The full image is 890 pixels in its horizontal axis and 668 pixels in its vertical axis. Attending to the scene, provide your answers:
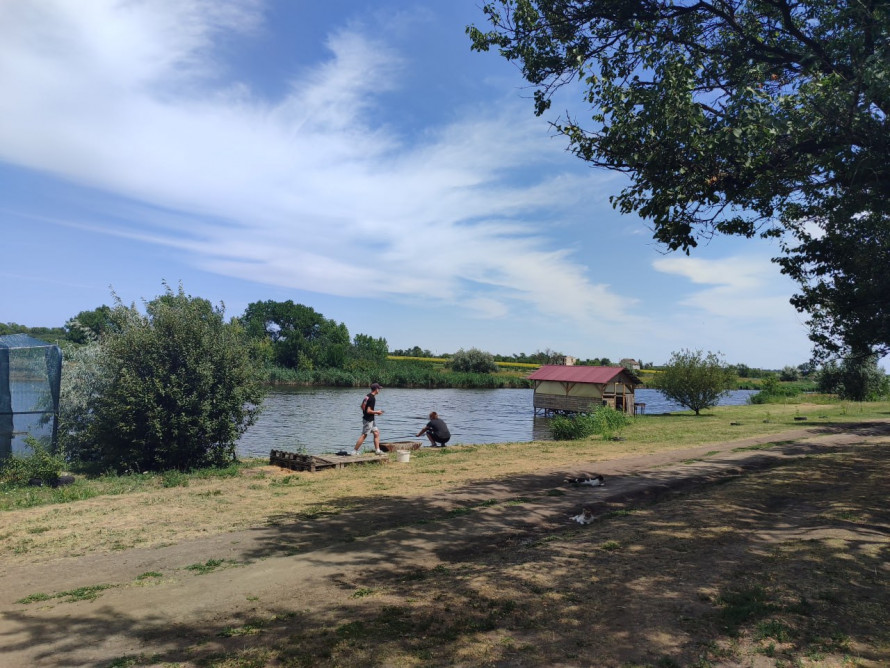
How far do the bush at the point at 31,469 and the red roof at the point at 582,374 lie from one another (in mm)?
37892

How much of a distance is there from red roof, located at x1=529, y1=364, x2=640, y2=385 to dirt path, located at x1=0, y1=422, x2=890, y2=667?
32.8 meters

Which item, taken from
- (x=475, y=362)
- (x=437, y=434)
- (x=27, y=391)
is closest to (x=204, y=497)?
(x=27, y=391)

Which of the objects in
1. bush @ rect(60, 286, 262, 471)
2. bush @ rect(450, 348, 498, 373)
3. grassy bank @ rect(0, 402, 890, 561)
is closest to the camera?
grassy bank @ rect(0, 402, 890, 561)

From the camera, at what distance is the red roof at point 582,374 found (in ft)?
144

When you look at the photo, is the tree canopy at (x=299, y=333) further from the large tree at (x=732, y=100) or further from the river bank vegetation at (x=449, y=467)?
the large tree at (x=732, y=100)

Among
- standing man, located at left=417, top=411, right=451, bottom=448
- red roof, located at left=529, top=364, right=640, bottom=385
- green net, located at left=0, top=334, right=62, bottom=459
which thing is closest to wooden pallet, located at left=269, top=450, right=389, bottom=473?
standing man, located at left=417, top=411, right=451, bottom=448

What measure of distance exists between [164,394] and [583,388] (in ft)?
119

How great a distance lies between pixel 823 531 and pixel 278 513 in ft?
28.8

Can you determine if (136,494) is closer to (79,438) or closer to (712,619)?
(79,438)

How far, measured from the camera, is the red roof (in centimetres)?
4384

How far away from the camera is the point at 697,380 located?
38.5 metres

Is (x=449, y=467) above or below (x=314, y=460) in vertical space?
below

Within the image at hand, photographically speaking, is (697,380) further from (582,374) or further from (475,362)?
(475,362)

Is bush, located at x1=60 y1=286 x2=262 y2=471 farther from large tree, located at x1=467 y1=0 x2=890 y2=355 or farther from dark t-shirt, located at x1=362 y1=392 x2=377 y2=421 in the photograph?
large tree, located at x1=467 y1=0 x2=890 y2=355
